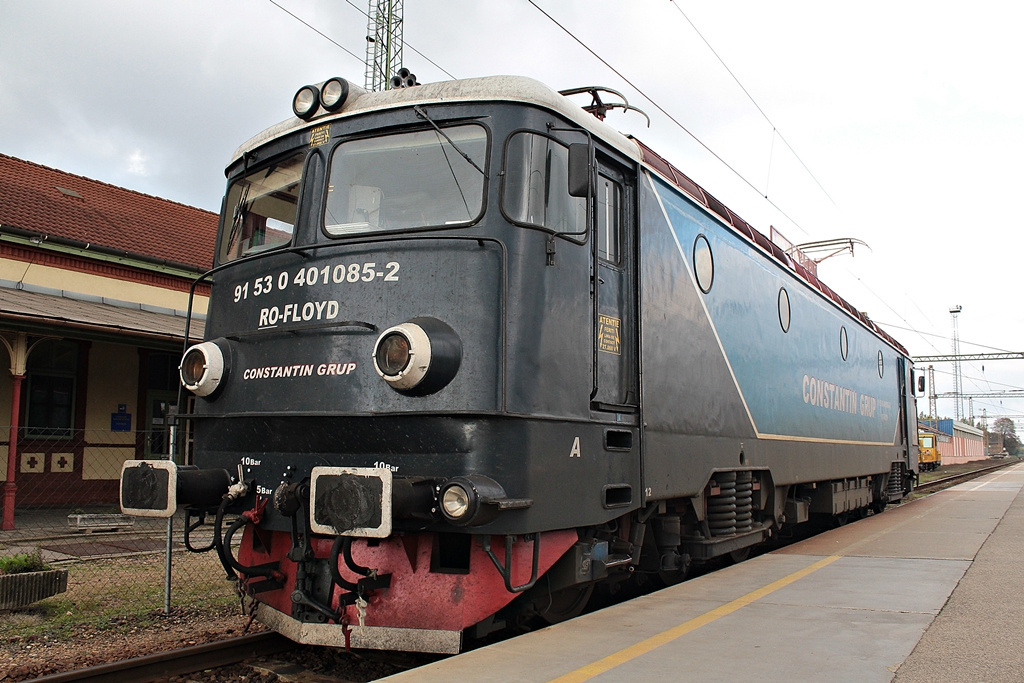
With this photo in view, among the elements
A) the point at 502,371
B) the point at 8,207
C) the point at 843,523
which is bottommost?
the point at 843,523

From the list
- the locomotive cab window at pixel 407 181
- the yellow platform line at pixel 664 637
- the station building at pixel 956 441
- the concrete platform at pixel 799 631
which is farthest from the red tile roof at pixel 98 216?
the station building at pixel 956 441

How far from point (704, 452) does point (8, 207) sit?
13462 mm

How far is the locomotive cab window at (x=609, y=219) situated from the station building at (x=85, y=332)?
9.15 m

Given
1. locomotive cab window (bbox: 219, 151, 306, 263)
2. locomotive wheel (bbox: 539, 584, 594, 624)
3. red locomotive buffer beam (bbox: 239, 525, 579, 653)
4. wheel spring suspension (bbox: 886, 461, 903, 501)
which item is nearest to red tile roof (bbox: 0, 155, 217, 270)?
locomotive cab window (bbox: 219, 151, 306, 263)

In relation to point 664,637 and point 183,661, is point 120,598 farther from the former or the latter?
point 664,637

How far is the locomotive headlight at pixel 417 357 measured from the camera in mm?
4414

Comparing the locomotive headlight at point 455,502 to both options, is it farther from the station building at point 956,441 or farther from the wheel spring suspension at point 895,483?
the station building at point 956,441

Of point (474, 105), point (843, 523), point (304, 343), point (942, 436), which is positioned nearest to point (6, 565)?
point (304, 343)

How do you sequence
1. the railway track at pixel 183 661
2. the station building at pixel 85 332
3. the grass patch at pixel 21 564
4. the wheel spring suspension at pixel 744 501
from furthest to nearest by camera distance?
the station building at pixel 85 332, the wheel spring suspension at pixel 744 501, the grass patch at pixel 21 564, the railway track at pixel 183 661

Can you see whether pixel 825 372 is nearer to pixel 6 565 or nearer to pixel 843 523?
pixel 843 523

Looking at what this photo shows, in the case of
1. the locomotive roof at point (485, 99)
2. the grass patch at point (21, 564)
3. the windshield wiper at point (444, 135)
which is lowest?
the grass patch at point (21, 564)

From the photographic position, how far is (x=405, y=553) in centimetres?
474

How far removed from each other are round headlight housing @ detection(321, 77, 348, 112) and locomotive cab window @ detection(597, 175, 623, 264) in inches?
69.4

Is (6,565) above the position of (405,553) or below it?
below
